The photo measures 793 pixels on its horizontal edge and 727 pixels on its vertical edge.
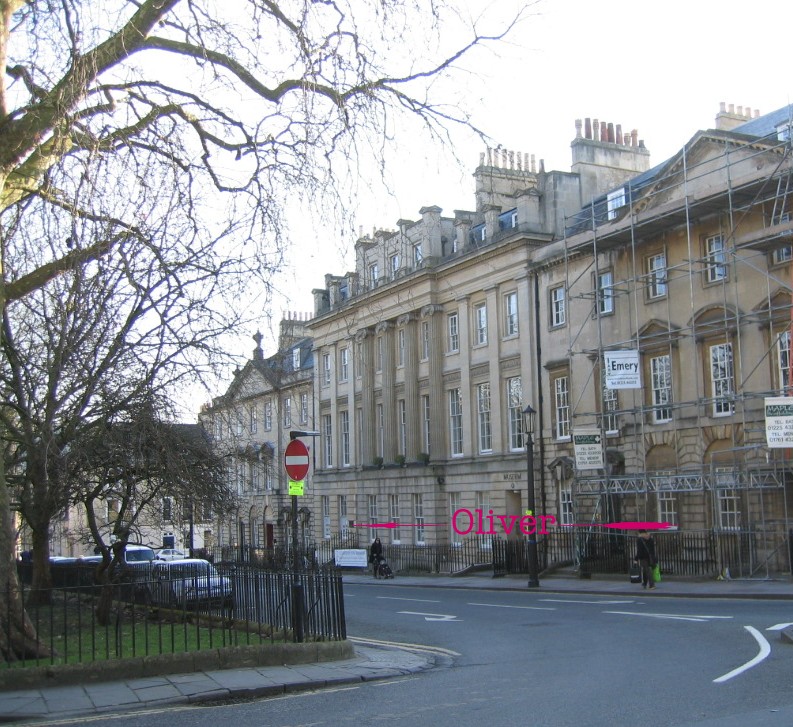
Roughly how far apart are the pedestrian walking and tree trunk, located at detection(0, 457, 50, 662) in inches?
750

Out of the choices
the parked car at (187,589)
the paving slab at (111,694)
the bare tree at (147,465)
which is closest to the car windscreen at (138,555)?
the bare tree at (147,465)

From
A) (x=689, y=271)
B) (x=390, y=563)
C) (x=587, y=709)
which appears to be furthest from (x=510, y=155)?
(x=390, y=563)

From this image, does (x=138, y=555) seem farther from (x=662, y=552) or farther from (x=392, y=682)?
(x=392, y=682)

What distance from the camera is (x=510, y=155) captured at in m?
10.5

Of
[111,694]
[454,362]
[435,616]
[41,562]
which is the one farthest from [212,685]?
[454,362]

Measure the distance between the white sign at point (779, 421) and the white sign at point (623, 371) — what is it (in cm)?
567

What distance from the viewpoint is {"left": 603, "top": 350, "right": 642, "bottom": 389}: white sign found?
103 feet

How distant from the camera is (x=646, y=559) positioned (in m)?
28.3

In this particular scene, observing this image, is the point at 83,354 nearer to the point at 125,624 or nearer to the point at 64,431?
the point at 64,431

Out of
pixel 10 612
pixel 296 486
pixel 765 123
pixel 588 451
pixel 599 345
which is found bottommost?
pixel 10 612

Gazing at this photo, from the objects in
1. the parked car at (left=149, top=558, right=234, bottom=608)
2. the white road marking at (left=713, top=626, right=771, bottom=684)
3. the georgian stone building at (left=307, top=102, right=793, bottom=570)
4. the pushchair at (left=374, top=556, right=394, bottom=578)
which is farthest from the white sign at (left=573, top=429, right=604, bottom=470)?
the parked car at (left=149, top=558, right=234, bottom=608)

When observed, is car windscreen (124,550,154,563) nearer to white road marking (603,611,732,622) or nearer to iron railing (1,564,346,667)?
iron railing (1,564,346,667)

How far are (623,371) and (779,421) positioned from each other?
6.20 metres

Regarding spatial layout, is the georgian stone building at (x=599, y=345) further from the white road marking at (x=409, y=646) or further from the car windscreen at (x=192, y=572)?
the white road marking at (x=409, y=646)
